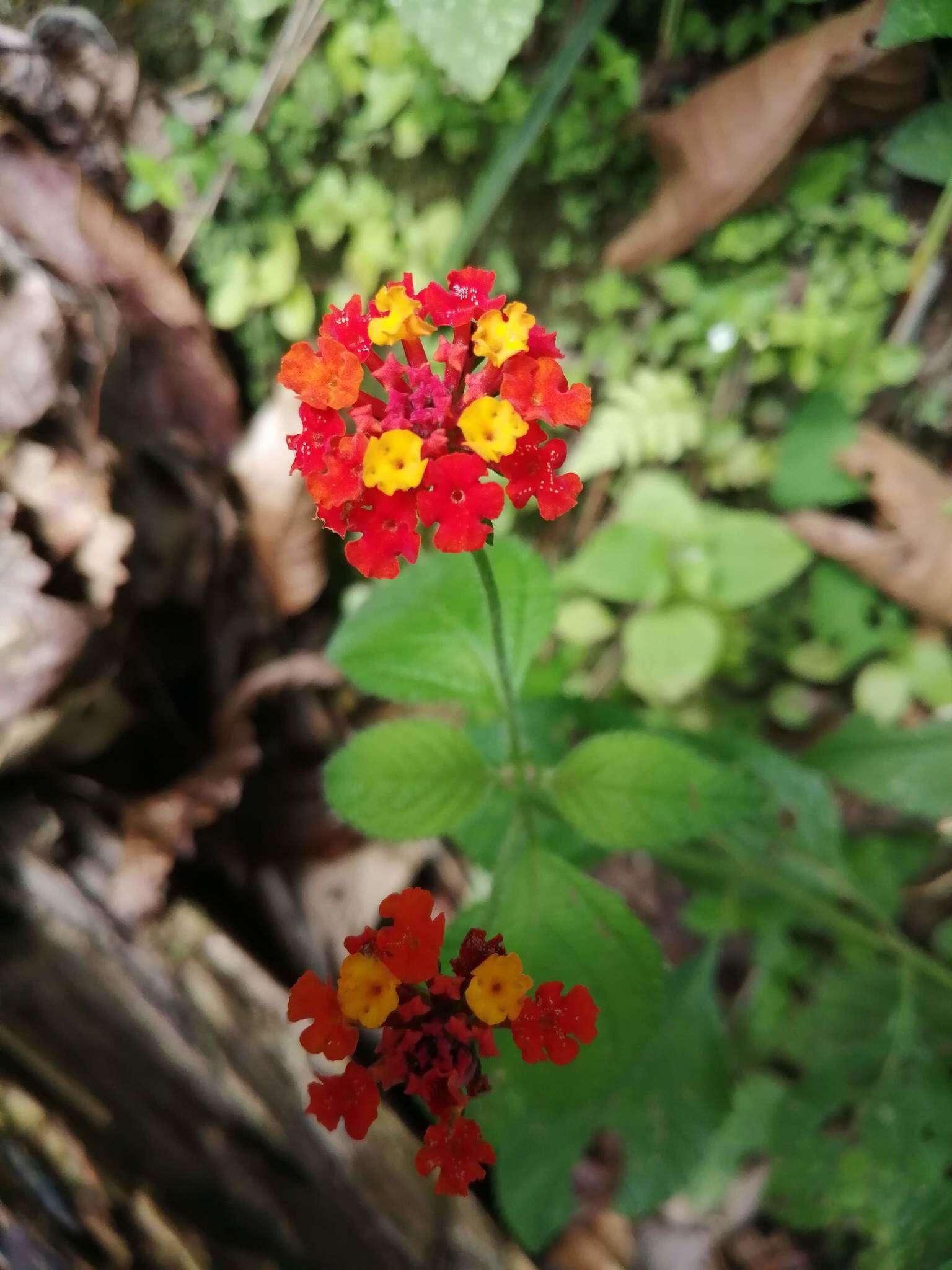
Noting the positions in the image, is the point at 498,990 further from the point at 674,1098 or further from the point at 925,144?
the point at 925,144

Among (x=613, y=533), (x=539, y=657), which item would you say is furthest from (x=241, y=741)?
(x=613, y=533)

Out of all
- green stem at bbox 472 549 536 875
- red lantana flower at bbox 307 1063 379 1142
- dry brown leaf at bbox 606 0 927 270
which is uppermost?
dry brown leaf at bbox 606 0 927 270

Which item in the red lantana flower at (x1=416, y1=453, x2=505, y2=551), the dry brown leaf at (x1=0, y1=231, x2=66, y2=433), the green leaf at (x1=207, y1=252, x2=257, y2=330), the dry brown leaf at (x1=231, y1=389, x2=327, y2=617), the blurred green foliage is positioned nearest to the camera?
the red lantana flower at (x1=416, y1=453, x2=505, y2=551)

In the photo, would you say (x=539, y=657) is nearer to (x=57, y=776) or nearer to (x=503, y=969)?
(x=57, y=776)

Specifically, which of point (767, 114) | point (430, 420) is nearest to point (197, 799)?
point (430, 420)

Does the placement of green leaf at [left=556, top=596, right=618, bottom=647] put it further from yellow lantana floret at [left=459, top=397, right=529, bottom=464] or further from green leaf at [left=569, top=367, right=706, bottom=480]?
yellow lantana floret at [left=459, top=397, right=529, bottom=464]

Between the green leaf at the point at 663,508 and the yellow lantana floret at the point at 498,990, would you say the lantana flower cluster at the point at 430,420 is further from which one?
the green leaf at the point at 663,508

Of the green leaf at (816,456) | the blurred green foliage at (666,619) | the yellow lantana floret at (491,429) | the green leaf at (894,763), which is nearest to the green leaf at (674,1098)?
the blurred green foliage at (666,619)

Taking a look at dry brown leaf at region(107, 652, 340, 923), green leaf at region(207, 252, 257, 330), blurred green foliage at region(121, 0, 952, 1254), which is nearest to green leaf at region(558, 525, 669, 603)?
blurred green foliage at region(121, 0, 952, 1254)
